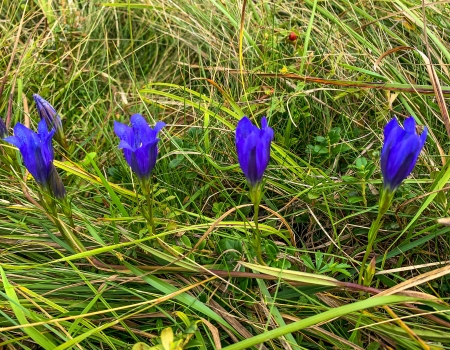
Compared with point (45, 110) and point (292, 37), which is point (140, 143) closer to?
point (45, 110)

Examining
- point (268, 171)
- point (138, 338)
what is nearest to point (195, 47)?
point (268, 171)

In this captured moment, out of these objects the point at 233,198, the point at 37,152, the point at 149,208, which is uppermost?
the point at 37,152

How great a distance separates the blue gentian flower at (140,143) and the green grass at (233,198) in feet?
0.54

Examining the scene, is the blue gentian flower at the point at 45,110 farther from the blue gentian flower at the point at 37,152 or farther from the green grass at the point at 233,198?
the blue gentian flower at the point at 37,152

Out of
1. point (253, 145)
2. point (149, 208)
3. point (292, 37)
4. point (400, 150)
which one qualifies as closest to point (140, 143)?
point (149, 208)

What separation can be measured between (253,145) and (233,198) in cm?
49

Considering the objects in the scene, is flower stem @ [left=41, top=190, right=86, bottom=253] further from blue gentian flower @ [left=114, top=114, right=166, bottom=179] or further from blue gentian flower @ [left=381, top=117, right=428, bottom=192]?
blue gentian flower @ [left=381, top=117, right=428, bottom=192]

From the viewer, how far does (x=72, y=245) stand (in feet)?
3.65

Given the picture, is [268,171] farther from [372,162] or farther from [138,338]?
[138,338]

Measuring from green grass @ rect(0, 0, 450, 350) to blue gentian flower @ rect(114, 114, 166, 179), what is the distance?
0.54ft

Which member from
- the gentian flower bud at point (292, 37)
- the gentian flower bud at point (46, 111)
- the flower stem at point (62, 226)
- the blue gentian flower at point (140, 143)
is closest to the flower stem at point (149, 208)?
the blue gentian flower at point (140, 143)

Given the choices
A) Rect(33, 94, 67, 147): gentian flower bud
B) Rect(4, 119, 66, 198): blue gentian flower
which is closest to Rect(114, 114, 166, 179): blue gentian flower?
Rect(4, 119, 66, 198): blue gentian flower

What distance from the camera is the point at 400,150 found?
2.80 feet

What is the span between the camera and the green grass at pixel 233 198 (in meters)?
1.03
